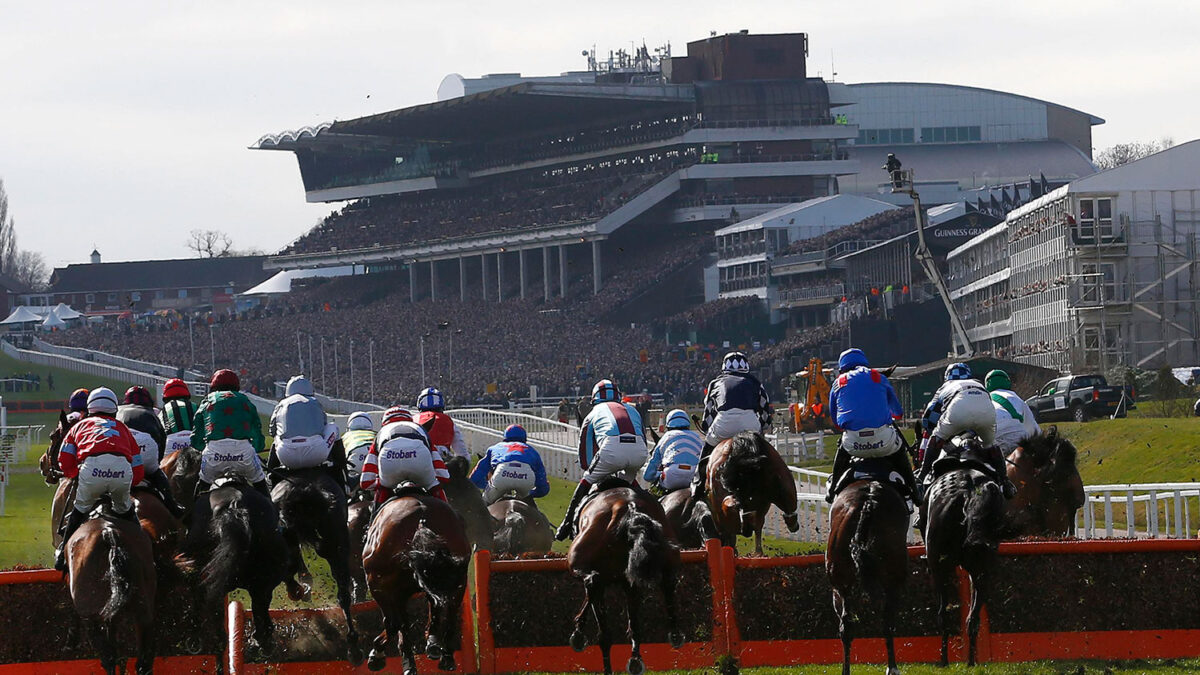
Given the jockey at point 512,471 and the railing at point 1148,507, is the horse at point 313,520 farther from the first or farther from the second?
the railing at point 1148,507

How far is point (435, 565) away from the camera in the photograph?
1218cm

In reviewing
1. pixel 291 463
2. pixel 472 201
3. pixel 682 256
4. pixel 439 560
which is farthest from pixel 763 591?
pixel 472 201

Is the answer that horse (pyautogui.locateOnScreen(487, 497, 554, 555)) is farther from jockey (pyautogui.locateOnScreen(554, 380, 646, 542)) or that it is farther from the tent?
the tent

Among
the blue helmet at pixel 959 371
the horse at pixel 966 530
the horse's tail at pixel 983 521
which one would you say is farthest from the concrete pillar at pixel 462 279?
the horse's tail at pixel 983 521

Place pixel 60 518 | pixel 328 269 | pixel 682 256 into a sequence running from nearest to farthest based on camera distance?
pixel 60 518 → pixel 682 256 → pixel 328 269

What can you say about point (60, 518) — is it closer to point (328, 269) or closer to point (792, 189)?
point (792, 189)

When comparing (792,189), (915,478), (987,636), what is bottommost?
(987,636)

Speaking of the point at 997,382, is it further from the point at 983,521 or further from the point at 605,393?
the point at 983,521

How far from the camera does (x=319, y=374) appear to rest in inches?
2977

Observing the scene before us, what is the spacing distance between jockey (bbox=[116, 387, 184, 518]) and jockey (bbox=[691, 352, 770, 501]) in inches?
175

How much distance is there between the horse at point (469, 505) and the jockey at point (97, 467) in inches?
175

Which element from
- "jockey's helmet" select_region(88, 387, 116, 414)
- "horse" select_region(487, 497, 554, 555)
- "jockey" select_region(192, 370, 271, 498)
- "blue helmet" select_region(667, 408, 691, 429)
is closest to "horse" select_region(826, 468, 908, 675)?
"jockey" select_region(192, 370, 271, 498)

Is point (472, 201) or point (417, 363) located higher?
point (472, 201)

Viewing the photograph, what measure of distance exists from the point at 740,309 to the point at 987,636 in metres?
66.0
